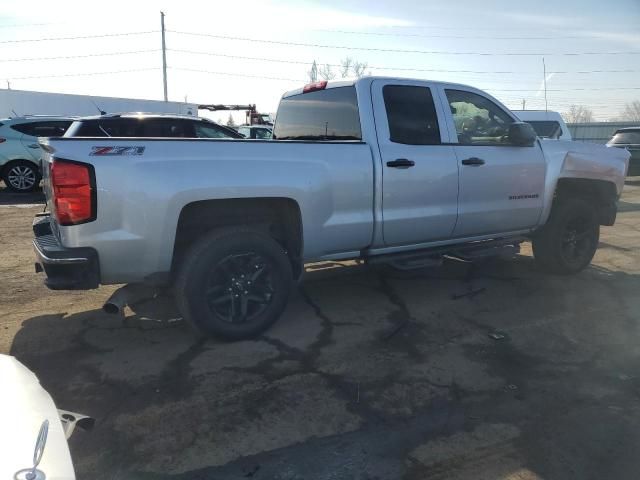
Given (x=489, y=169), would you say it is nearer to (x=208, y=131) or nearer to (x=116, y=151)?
(x=116, y=151)

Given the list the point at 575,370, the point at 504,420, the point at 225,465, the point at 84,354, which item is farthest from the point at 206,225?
the point at 575,370

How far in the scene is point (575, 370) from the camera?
12.1 ft

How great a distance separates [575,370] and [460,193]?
1.93 meters

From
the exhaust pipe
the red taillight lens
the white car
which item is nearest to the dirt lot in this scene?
the exhaust pipe

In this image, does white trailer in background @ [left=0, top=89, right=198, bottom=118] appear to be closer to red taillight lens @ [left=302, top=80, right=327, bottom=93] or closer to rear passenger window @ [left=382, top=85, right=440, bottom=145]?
red taillight lens @ [left=302, top=80, right=327, bottom=93]

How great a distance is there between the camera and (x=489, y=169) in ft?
16.8

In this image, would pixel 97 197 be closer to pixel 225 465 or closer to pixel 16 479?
pixel 225 465

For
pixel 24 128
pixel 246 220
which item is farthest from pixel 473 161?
pixel 24 128

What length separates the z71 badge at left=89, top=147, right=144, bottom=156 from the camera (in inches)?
130

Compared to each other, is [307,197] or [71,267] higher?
[307,197]

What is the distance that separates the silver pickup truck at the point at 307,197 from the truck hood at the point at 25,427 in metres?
1.65

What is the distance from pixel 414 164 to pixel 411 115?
0.53 m

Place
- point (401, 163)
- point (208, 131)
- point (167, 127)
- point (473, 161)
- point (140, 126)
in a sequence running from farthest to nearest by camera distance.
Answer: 1. point (208, 131)
2. point (167, 127)
3. point (140, 126)
4. point (473, 161)
5. point (401, 163)

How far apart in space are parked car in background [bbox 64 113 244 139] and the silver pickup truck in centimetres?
393
